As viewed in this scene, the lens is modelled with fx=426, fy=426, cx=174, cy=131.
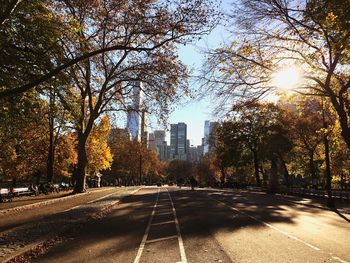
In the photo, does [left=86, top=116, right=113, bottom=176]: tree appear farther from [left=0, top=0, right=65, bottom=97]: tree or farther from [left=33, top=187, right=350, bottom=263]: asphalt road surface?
[left=33, top=187, right=350, bottom=263]: asphalt road surface

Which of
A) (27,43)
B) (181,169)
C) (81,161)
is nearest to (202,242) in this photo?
(27,43)

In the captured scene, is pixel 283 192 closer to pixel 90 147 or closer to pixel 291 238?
pixel 90 147

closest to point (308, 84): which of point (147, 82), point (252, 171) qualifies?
point (147, 82)

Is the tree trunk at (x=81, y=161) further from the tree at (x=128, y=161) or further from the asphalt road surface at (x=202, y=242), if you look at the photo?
the tree at (x=128, y=161)

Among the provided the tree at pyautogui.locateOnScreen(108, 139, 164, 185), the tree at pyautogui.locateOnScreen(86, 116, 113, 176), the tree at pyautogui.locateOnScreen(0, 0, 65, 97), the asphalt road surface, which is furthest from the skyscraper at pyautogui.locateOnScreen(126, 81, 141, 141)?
the tree at pyautogui.locateOnScreen(108, 139, 164, 185)

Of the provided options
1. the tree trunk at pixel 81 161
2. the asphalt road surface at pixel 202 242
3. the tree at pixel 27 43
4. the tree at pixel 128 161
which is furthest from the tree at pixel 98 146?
the asphalt road surface at pixel 202 242

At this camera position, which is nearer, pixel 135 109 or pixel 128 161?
pixel 135 109

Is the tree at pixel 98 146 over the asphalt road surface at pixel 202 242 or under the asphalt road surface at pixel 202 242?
over

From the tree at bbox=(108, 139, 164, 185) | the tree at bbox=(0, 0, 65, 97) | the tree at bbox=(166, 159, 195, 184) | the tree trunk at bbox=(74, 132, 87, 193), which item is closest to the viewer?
the tree at bbox=(0, 0, 65, 97)

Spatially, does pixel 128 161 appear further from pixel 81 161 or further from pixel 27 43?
pixel 27 43

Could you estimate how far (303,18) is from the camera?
Result: 917 inches

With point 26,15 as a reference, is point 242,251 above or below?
below

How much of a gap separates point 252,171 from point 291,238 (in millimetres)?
81281

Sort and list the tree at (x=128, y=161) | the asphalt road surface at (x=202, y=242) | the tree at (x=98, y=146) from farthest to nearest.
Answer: the tree at (x=128, y=161), the tree at (x=98, y=146), the asphalt road surface at (x=202, y=242)
